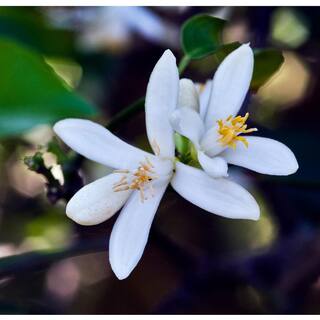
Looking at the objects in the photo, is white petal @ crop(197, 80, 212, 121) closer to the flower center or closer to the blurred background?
the flower center

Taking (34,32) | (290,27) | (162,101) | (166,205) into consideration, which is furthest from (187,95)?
(290,27)

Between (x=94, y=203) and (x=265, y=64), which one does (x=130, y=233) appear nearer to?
(x=94, y=203)

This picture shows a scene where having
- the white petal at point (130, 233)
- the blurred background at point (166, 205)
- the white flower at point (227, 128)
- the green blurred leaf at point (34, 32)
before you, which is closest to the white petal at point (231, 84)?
the white flower at point (227, 128)

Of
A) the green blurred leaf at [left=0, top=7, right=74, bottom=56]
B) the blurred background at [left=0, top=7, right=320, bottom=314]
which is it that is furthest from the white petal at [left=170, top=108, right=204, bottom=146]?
the green blurred leaf at [left=0, top=7, right=74, bottom=56]

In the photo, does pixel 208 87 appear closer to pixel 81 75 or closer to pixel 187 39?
pixel 187 39

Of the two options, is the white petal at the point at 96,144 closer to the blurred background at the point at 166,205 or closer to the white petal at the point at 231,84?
the white petal at the point at 231,84

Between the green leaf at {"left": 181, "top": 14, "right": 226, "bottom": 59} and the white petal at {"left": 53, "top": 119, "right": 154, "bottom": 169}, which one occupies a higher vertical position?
the green leaf at {"left": 181, "top": 14, "right": 226, "bottom": 59}

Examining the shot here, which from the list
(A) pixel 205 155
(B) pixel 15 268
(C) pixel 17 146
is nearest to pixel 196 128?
(A) pixel 205 155
